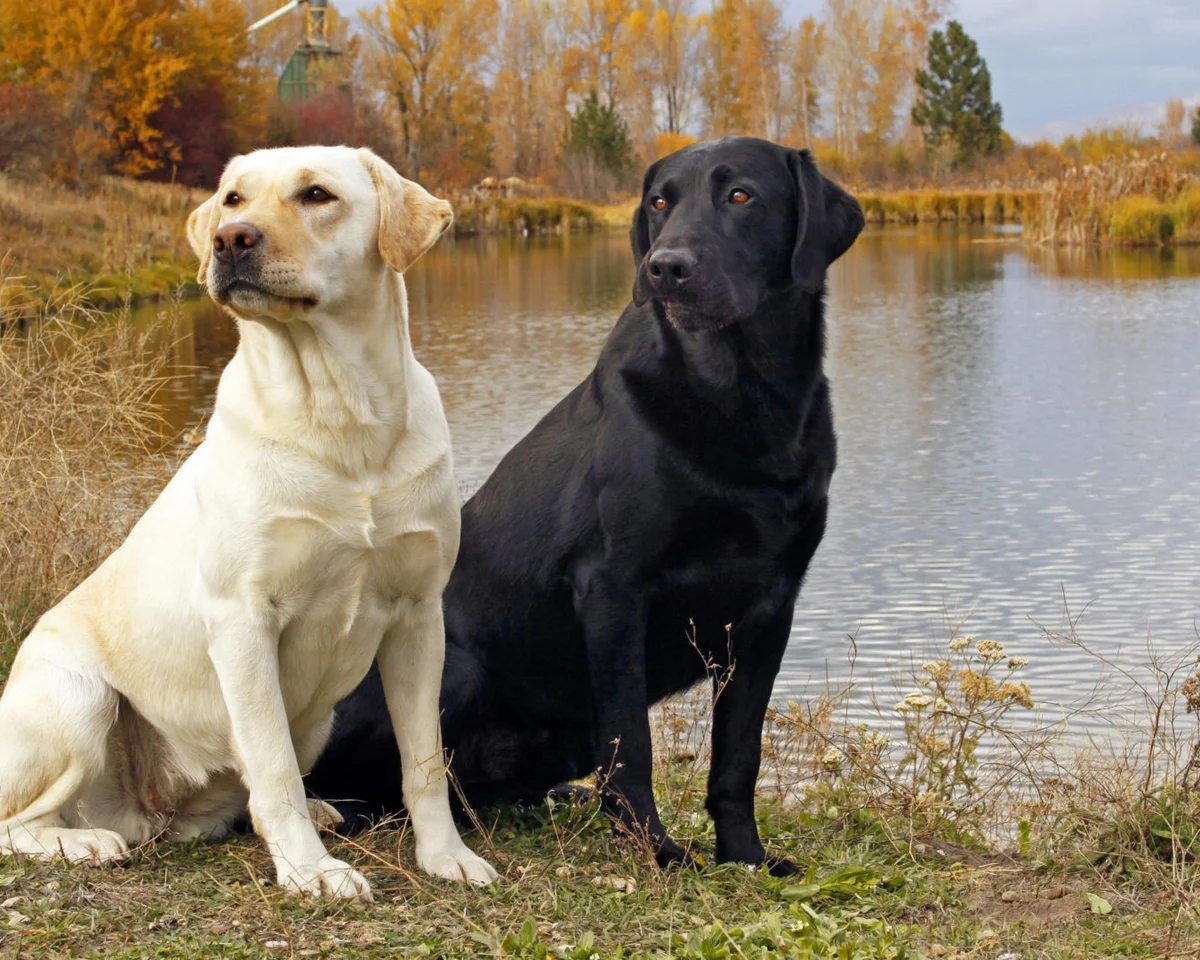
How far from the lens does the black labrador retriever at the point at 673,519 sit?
3693 millimetres

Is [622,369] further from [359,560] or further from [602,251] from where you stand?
[602,251]

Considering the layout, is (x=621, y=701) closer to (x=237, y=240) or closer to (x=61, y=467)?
(x=237, y=240)

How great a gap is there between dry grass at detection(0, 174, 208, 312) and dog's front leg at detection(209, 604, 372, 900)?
51.3 feet

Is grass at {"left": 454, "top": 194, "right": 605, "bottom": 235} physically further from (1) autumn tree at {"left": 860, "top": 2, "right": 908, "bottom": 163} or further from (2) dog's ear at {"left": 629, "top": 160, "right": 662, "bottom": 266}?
(2) dog's ear at {"left": 629, "top": 160, "right": 662, "bottom": 266}

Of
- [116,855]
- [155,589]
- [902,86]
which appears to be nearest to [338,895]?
[116,855]

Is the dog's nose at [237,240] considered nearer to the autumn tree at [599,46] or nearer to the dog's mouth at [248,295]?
the dog's mouth at [248,295]

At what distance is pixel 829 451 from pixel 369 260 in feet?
4.20

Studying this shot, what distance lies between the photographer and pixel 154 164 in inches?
1500

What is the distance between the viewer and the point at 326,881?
3344 millimetres

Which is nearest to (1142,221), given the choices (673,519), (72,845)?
(673,519)

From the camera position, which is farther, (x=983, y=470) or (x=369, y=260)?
(x=983, y=470)

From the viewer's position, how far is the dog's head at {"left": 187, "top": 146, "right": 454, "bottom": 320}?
128 inches

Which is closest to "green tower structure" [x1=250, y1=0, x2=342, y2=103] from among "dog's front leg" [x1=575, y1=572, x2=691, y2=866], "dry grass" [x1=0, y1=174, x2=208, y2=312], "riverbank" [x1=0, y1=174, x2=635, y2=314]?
"riverbank" [x1=0, y1=174, x2=635, y2=314]

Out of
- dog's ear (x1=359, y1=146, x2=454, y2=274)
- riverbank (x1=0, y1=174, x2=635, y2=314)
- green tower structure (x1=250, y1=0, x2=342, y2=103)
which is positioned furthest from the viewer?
green tower structure (x1=250, y1=0, x2=342, y2=103)
